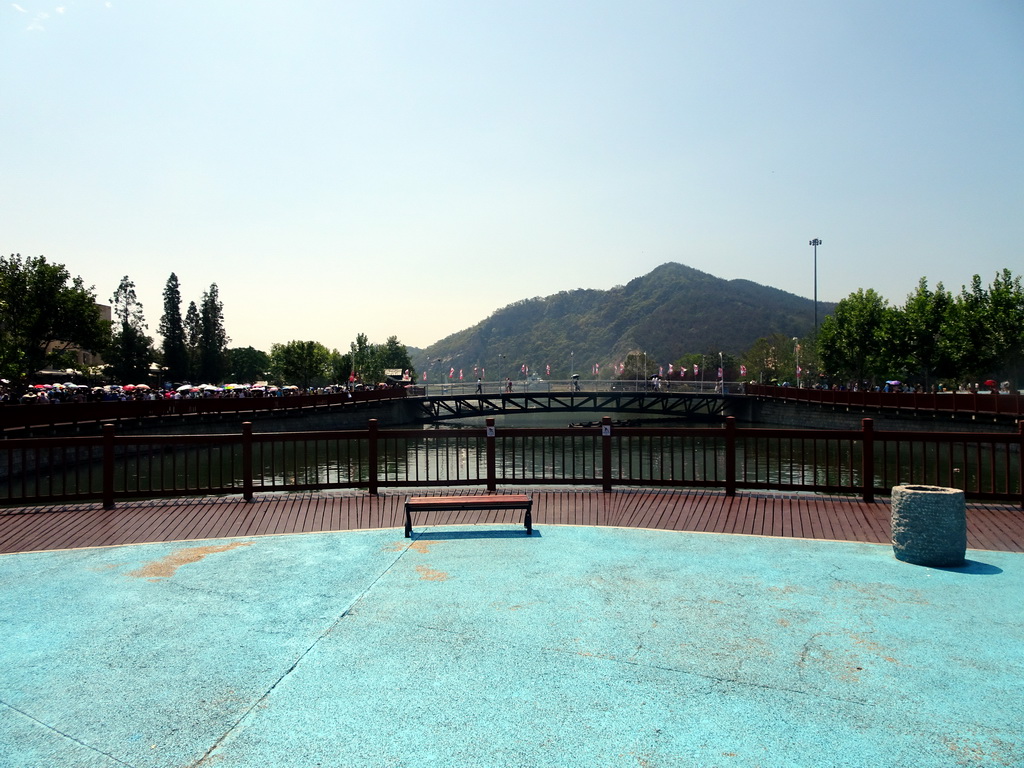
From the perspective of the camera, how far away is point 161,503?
1138cm

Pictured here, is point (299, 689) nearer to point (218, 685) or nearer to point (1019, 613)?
point (218, 685)

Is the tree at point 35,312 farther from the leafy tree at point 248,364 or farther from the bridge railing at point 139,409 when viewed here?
the leafy tree at point 248,364

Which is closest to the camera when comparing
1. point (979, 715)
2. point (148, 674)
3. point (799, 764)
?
point (799, 764)

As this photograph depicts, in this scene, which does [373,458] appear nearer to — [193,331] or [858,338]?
[858,338]

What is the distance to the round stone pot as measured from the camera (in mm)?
7602

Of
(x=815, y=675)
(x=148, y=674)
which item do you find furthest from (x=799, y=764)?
(x=148, y=674)

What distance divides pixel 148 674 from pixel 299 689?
1237 mm

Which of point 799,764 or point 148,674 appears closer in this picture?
point 799,764

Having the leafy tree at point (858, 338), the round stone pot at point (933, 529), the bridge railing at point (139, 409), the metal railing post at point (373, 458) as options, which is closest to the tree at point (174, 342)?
the bridge railing at point (139, 409)

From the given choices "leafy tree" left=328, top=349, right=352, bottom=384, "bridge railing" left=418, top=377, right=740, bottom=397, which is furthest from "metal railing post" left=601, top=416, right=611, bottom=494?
"leafy tree" left=328, top=349, right=352, bottom=384

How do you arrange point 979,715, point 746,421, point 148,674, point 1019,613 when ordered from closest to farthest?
point 979,715 → point 148,674 → point 1019,613 → point 746,421

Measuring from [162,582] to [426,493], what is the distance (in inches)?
193

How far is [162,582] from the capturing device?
7.30 metres

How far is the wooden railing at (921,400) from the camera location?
3712cm
